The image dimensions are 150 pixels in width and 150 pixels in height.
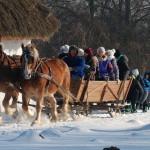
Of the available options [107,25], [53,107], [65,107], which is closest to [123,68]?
[65,107]

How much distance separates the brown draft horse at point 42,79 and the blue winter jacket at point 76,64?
1.34 feet

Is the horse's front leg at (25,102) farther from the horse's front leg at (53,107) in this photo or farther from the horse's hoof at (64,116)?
the horse's hoof at (64,116)

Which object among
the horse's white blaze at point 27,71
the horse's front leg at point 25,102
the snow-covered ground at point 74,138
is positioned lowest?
the snow-covered ground at point 74,138

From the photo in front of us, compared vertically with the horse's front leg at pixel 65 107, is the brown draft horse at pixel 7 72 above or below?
above

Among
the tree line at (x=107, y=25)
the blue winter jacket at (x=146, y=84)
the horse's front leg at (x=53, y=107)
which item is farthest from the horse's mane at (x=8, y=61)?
the tree line at (x=107, y=25)

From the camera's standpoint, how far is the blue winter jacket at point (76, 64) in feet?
53.9

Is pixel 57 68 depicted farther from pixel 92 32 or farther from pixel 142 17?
pixel 142 17

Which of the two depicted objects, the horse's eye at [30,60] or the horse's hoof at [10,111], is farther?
the horse's hoof at [10,111]

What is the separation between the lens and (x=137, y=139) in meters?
11.1

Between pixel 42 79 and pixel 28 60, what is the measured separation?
648 mm

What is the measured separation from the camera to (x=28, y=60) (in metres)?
14.6

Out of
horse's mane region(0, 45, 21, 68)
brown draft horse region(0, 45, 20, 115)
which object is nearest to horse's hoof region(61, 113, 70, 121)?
brown draft horse region(0, 45, 20, 115)

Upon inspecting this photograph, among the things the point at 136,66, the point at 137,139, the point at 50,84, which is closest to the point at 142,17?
the point at 136,66

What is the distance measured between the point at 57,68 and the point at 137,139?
5.13m
